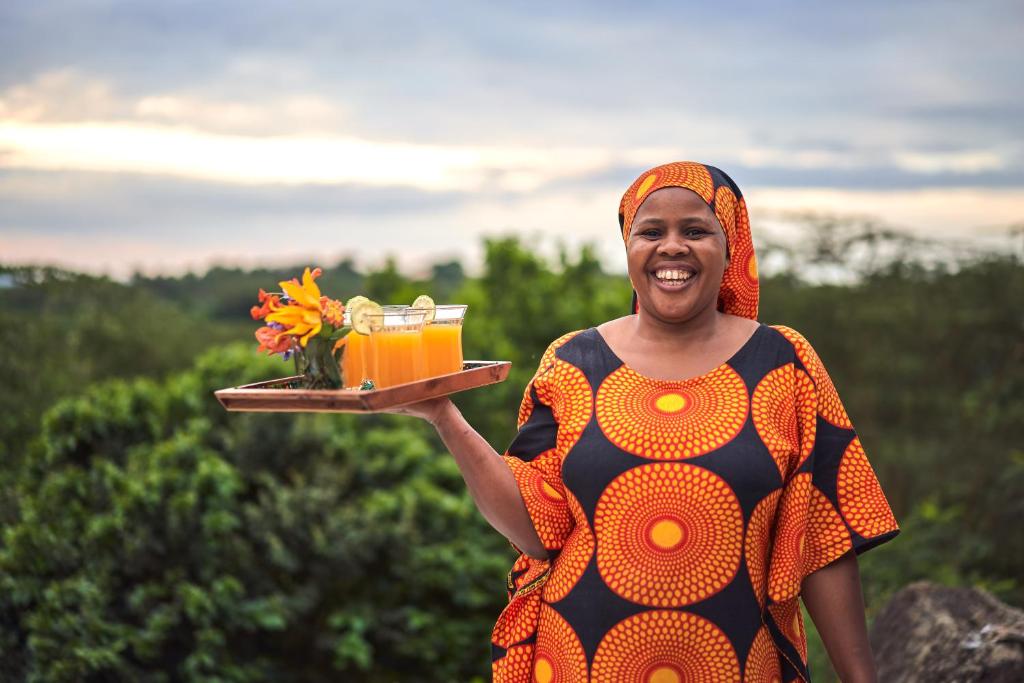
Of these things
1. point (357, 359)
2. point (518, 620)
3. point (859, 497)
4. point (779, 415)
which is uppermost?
point (357, 359)

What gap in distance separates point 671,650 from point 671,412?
61 cm

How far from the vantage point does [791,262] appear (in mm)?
9484

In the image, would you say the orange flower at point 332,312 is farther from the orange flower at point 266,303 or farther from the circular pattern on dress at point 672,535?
the circular pattern on dress at point 672,535

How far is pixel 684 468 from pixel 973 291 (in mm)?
6683

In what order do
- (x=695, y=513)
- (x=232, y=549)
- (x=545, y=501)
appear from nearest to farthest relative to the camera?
(x=695, y=513)
(x=545, y=501)
(x=232, y=549)

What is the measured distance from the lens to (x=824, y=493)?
109 inches

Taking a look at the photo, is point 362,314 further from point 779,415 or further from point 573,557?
point 779,415

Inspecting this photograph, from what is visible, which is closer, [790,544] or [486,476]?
[790,544]

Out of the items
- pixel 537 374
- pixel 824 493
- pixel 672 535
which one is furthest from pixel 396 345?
pixel 824 493

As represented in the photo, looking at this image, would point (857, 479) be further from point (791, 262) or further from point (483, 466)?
point (791, 262)

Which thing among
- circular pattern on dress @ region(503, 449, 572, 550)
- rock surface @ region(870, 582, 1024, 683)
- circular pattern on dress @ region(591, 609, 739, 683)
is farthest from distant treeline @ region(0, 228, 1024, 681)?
circular pattern on dress @ region(591, 609, 739, 683)

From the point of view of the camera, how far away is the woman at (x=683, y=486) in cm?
264

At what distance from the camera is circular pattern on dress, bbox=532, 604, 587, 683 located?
2.73 meters

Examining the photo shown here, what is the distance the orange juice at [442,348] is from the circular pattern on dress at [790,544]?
945 mm
